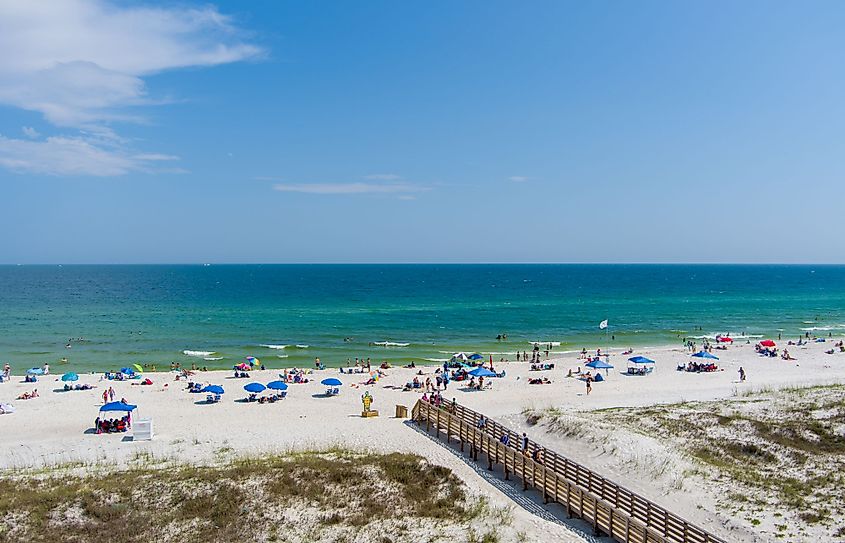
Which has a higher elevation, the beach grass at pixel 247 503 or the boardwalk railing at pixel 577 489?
the boardwalk railing at pixel 577 489

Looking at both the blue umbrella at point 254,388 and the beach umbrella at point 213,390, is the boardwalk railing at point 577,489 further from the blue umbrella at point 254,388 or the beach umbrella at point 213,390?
the beach umbrella at point 213,390

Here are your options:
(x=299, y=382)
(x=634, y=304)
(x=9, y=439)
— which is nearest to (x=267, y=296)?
(x=634, y=304)

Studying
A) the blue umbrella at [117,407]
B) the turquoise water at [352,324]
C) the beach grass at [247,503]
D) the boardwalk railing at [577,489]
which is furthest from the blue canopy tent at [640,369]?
the blue umbrella at [117,407]

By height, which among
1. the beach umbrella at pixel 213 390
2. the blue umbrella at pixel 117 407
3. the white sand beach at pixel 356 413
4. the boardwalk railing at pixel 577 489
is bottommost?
the white sand beach at pixel 356 413

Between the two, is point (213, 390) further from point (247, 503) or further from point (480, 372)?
point (247, 503)

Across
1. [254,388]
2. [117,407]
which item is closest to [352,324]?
[254,388]

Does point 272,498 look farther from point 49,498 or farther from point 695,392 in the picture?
point 695,392

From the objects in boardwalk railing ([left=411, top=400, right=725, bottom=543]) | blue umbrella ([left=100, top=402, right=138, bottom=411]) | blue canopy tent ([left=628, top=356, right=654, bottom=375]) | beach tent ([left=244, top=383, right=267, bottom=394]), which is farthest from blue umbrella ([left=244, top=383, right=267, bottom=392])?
blue canopy tent ([left=628, top=356, right=654, bottom=375])
